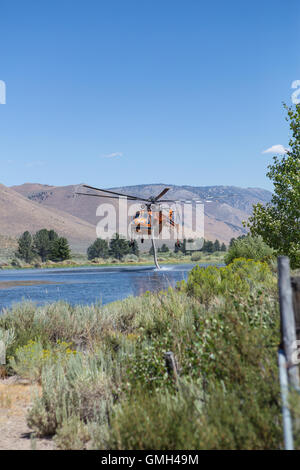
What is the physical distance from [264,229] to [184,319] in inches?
358

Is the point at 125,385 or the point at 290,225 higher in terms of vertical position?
the point at 290,225

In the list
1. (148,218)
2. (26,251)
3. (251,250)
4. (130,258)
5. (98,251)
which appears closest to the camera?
(251,250)

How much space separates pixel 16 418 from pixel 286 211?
1193cm

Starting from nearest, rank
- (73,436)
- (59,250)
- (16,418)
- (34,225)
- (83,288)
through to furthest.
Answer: (73,436)
(16,418)
(83,288)
(59,250)
(34,225)

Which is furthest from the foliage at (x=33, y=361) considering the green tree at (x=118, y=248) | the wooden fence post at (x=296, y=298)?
the green tree at (x=118, y=248)

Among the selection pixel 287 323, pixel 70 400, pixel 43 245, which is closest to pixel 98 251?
pixel 43 245

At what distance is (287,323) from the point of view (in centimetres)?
384

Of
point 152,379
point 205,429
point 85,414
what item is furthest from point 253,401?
point 85,414

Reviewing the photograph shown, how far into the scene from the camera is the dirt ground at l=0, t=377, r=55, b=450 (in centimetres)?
582

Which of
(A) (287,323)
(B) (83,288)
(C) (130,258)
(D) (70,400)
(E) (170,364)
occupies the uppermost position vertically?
(A) (287,323)

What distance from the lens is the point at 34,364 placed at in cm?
868

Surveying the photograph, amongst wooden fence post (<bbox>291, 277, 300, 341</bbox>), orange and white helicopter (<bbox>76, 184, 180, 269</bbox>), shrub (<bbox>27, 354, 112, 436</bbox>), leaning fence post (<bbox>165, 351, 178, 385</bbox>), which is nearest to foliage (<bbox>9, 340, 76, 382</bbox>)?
shrub (<bbox>27, 354, 112, 436</bbox>)

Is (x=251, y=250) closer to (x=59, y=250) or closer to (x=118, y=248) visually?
(x=59, y=250)

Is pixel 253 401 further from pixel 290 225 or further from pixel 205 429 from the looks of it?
pixel 290 225
